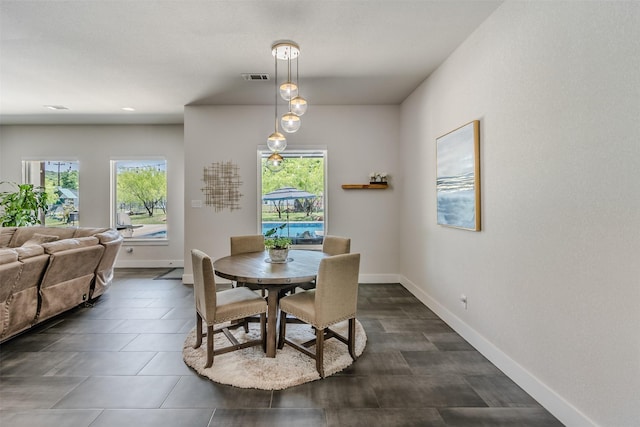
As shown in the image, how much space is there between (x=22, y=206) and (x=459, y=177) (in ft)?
23.2

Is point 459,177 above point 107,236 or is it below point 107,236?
above

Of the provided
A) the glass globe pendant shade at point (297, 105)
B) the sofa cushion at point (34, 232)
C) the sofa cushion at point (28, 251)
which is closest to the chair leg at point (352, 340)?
the glass globe pendant shade at point (297, 105)

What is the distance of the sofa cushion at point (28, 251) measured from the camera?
2.76 m

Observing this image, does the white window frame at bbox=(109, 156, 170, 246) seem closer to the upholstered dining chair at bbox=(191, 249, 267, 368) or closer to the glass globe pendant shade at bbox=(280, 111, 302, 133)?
the upholstered dining chair at bbox=(191, 249, 267, 368)

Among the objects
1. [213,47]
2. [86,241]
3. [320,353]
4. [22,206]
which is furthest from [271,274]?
[22,206]

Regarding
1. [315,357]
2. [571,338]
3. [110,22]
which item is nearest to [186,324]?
[315,357]

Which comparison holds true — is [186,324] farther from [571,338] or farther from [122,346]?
[571,338]

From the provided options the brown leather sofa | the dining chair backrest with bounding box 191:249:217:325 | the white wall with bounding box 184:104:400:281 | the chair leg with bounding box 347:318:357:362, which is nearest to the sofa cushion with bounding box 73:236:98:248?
the brown leather sofa

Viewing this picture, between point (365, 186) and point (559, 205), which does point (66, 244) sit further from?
point (559, 205)

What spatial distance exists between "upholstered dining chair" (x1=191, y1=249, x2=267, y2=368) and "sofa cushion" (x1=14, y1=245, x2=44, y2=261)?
1.75 meters

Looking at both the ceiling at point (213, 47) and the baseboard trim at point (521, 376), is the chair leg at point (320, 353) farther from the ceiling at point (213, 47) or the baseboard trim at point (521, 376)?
the ceiling at point (213, 47)

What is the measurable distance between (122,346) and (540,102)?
3810 mm

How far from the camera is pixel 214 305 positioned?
7.55ft

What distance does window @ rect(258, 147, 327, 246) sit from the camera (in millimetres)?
4805
